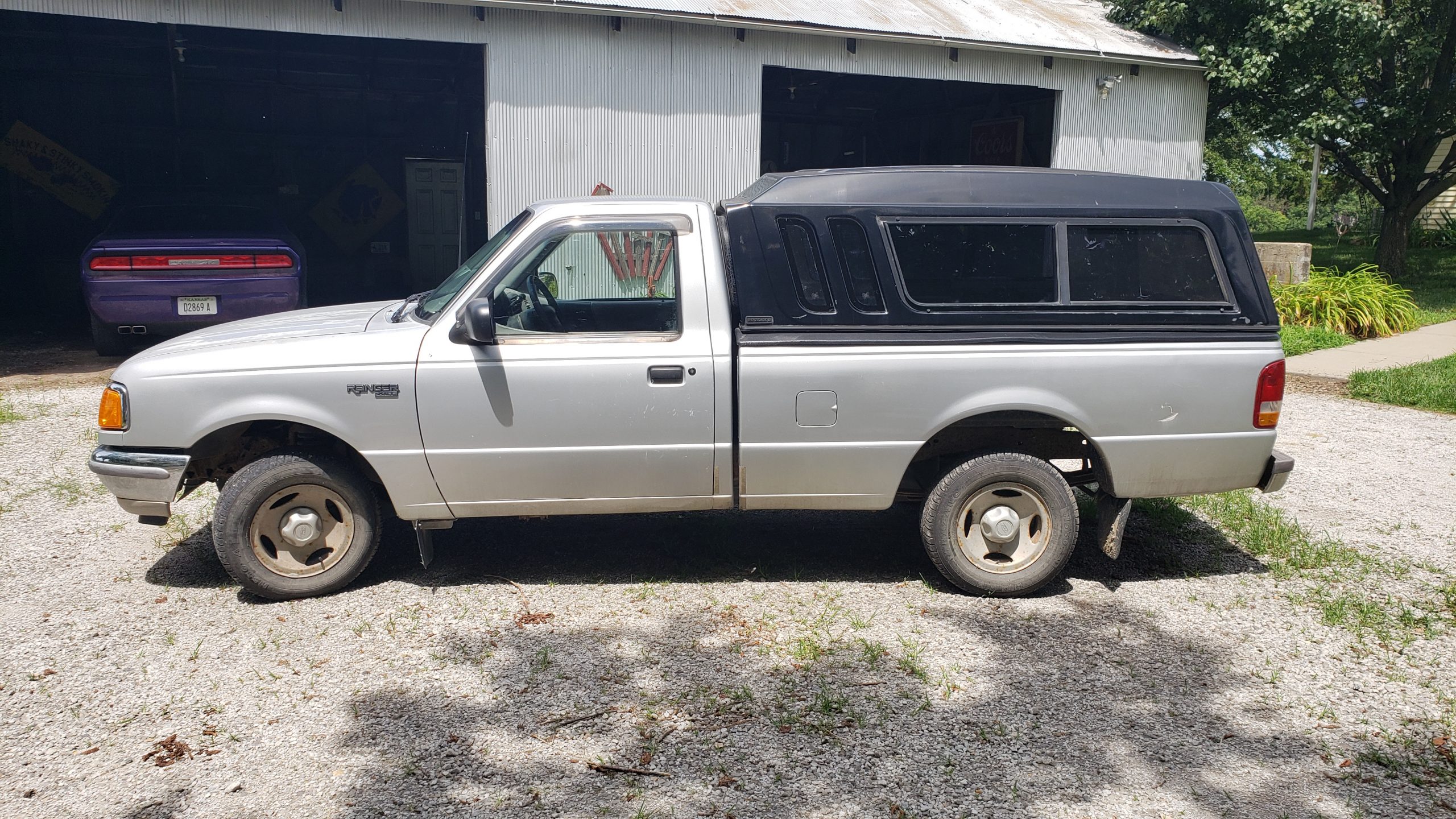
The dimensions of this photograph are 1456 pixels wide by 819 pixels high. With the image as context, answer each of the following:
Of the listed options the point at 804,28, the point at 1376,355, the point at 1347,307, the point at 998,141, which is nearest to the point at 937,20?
the point at 804,28

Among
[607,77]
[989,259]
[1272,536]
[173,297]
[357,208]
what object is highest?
[607,77]

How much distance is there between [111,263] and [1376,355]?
13636 millimetres

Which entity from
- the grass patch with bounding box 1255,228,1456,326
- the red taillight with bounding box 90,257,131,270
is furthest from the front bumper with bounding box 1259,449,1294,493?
the grass patch with bounding box 1255,228,1456,326

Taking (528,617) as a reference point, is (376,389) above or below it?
above

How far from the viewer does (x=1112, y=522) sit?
5.29m

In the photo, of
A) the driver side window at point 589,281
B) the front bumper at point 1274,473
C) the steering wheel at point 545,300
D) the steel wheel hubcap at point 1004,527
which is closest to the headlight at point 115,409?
the driver side window at point 589,281

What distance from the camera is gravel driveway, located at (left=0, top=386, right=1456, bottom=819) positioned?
3.51 m

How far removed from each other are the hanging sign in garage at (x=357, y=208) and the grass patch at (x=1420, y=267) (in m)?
16.3

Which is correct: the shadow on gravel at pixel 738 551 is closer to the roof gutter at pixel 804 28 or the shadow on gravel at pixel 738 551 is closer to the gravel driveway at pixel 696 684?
the gravel driveway at pixel 696 684

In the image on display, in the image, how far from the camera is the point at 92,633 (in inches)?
183

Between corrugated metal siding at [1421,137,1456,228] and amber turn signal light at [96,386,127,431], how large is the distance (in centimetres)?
3040

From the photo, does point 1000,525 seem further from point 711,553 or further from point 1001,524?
point 711,553

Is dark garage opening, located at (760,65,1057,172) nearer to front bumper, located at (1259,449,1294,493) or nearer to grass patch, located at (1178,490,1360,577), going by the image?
grass patch, located at (1178,490,1360,577)

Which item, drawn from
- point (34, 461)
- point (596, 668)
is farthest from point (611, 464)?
point (34, 461)
